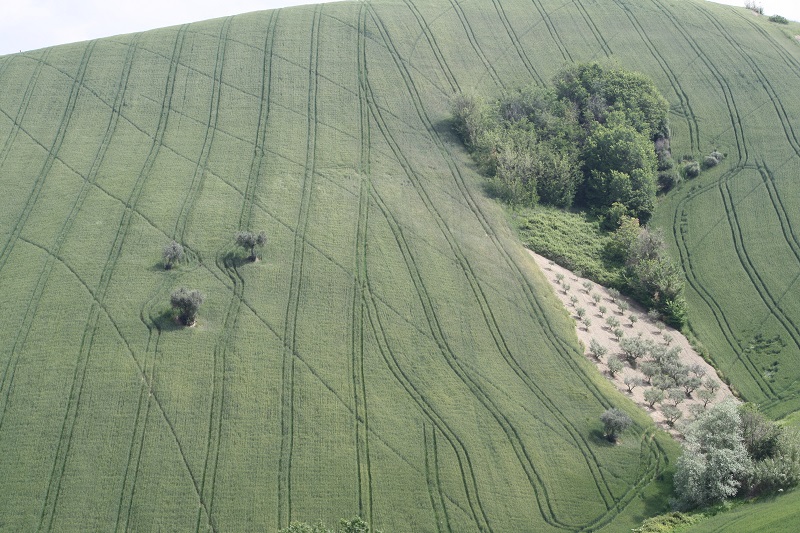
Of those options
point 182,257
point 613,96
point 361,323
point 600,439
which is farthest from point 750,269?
point 182,257

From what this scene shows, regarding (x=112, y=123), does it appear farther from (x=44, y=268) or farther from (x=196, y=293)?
(x=196, y=293)

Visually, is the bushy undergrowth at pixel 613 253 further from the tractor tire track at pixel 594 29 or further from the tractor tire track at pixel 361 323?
the tractor tire track at pixel 594 29

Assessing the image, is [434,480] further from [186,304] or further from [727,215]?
[727,215]

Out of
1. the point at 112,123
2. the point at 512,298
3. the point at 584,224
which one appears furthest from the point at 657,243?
the point at 112,123

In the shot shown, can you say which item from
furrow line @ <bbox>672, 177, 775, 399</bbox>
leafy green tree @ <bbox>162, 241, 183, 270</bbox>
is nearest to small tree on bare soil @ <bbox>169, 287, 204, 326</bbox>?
leafy green tree @ <bbox>162, 241, 183, 270</bbox>

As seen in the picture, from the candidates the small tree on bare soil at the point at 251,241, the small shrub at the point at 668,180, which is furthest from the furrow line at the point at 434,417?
the small shrub at the point at 668,180

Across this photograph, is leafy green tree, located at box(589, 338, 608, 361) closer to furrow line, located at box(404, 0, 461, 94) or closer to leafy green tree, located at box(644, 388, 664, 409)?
leafy green tree, located at box(644, 388, 664, 409)
